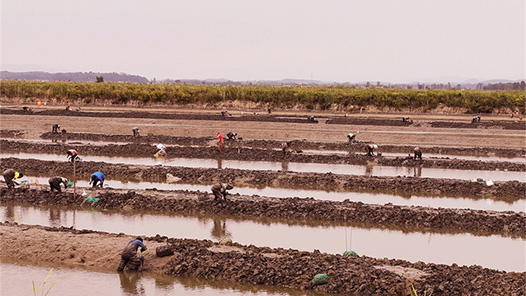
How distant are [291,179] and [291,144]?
11357 mm

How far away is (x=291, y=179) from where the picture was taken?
22.2 m

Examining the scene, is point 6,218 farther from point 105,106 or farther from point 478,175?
point 105,106

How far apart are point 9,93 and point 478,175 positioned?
5211 cm

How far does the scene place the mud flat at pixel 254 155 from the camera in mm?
26406

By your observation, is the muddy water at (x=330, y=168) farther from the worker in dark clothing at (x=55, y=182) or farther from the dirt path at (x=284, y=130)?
the dirt path at (x=284, y=130)

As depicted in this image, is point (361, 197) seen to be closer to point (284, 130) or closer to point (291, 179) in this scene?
point (291, 179)

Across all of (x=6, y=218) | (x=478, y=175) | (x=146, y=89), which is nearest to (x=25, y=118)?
(x=146, y=89)

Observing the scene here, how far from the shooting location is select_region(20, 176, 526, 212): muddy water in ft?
62.4

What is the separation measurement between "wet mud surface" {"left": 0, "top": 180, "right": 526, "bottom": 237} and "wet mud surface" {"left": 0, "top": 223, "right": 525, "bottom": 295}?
3.42 meters

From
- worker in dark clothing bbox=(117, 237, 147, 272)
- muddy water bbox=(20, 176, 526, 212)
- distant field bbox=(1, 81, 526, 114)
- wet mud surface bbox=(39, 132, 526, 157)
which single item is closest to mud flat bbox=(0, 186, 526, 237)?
muddy water bbox=(20, 176, 526, 212)

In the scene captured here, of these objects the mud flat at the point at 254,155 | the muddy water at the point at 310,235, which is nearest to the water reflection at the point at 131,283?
the muddy water at the point at 310,235

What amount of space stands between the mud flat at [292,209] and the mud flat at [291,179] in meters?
3.56

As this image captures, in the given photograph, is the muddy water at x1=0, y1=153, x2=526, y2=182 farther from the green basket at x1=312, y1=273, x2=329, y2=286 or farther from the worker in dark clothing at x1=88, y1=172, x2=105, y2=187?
the green basket at x1=312, y1=273, x2=329, y2=286

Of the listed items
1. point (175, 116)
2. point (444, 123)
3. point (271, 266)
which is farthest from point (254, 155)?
point (444, 123)
